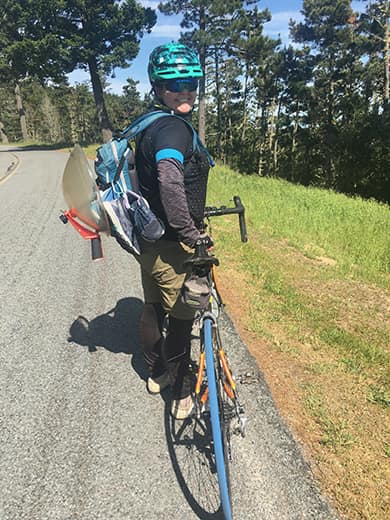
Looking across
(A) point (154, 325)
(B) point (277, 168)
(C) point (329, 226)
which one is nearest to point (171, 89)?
(A) point (154, 325)

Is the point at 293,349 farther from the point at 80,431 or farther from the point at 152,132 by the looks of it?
the point at 152,132

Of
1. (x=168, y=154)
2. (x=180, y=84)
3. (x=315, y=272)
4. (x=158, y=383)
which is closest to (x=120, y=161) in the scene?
(x=168, y=154)

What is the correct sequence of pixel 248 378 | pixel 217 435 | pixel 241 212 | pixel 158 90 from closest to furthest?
pixel 217 435 < pixel 158 90 < pixel 241 212 < pixel 248 378

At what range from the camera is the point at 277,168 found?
36406 mm

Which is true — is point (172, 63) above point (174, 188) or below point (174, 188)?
above

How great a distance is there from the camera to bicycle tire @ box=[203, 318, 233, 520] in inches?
64.3

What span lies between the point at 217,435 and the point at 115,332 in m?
2.10

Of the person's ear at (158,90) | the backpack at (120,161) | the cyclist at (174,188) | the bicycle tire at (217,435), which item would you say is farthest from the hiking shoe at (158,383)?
the person's ear at (158,90)

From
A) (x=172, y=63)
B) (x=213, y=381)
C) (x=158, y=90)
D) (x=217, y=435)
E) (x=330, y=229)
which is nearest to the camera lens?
(x=217, y=435)

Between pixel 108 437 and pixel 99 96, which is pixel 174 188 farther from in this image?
pixel 99 96

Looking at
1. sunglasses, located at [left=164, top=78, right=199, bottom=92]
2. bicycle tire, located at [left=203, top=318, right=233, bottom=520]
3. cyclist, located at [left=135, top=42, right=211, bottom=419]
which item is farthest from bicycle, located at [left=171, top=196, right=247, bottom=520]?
sunglasses, located at [left=164, top=78, right=199, bottom=92]

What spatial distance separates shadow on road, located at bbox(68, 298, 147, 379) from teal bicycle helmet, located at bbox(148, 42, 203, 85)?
2.12 meters

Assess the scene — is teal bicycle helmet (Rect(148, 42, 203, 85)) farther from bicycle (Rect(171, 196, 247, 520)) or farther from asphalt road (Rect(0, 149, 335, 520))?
asphalt road (Rect(0, 149, 335, 520))

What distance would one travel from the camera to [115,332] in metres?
3.59
